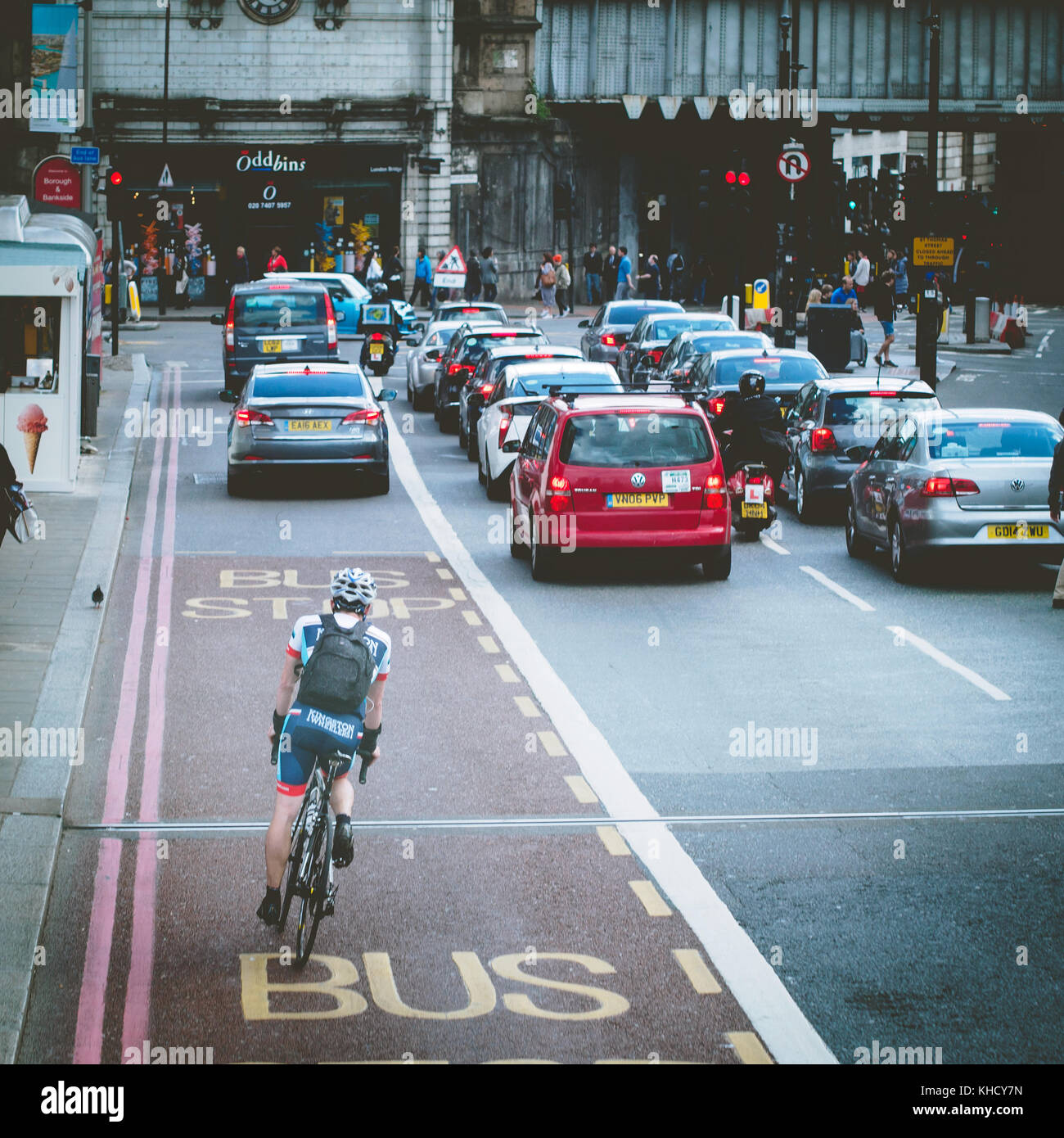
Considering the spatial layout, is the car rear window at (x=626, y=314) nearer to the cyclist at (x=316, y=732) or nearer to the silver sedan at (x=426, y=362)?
the silver sedan at (x=426, y=362)

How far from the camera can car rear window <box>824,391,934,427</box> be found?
70.7 ft

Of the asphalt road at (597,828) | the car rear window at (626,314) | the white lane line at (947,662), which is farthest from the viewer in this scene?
the car rear window at (626,314)

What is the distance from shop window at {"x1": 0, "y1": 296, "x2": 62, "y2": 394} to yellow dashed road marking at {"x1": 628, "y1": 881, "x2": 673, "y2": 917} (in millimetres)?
14521

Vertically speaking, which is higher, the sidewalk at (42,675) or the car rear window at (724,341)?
the car rear window at (724,341)

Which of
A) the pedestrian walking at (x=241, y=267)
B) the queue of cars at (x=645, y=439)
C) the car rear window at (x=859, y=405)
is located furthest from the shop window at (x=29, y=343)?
the pedestrian walking at (x=241, y=267)

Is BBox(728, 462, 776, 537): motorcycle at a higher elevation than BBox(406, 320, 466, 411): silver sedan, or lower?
lower

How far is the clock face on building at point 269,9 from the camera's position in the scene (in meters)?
56.2

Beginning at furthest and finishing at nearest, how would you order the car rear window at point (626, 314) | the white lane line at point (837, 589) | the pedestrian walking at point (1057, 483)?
the car rear window at point (626, 314) < the white lane line at point (837, 589) < the pedestrian walking at point (1057, 483)

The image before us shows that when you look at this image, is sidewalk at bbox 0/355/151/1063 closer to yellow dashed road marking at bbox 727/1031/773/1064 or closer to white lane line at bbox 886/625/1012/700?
yellow dashed road marking at bbox 727/1031/773/1064

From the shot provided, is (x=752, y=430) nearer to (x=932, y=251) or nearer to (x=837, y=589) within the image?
(x=837, y=589)

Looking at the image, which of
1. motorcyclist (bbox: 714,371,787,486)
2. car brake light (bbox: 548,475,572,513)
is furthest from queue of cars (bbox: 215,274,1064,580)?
motorcyclist (bbox: 714,371,787,486)

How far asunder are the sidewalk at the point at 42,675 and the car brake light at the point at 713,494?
207 inches

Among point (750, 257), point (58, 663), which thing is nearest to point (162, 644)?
point (58, 663)
